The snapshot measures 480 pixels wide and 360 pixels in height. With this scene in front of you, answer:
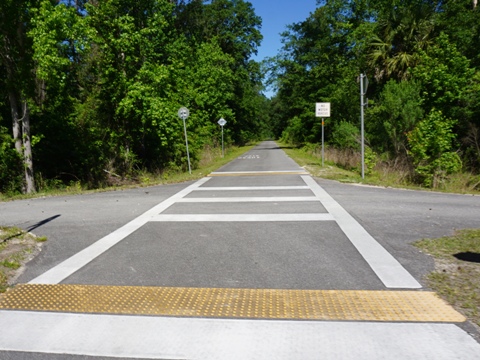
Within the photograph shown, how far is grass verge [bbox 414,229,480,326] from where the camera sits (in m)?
3.45

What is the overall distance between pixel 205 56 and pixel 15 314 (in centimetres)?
2805

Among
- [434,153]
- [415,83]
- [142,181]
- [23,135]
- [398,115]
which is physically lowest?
[142,181]

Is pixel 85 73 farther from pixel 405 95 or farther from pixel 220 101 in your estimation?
pixel 405 95

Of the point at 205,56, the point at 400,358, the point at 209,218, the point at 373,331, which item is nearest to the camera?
the point at 400,358

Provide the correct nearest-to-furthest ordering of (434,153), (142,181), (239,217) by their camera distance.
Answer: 1. (239,217)
2. (434,153)
3. (142,181)

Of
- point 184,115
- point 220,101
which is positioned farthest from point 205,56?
point 184,115

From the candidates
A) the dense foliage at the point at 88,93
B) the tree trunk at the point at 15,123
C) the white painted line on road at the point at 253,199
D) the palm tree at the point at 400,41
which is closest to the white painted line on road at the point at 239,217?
the white painted line on road at the point at 253,199

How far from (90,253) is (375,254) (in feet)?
13.0

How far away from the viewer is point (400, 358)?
2.62 m

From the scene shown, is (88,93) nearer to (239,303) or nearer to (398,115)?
(398,115)

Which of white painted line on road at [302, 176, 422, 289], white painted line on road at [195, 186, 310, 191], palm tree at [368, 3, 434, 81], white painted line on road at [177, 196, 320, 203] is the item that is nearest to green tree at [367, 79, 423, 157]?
palm tree at [368, 3, 434, 81]

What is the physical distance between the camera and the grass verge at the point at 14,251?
4.39 metres

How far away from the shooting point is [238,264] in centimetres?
465

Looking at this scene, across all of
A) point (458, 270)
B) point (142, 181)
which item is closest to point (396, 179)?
point (458, 270)
